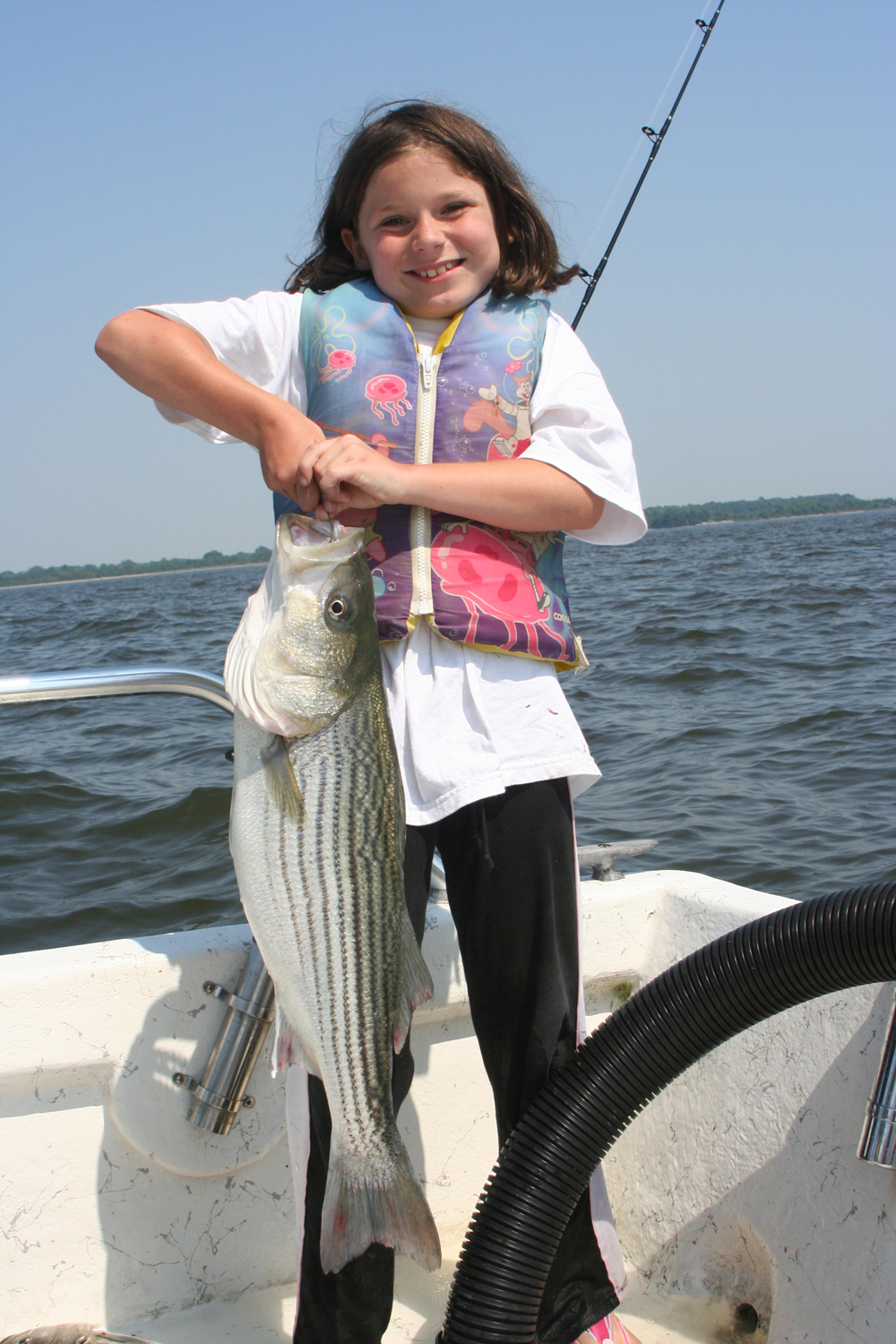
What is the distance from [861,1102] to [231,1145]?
5.20 ft

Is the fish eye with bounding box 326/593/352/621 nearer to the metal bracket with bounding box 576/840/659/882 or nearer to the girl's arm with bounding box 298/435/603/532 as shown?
the girl's arm with bounding box 298/435/603/532

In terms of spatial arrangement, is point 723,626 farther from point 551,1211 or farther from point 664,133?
point 551,1211

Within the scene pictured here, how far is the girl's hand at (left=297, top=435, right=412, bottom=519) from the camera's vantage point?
1.87m

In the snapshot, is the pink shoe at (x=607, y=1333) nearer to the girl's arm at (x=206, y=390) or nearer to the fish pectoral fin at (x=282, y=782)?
the fish pectoral fin at (x=282, y=782)

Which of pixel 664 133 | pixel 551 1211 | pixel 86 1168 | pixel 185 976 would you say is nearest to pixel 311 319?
pixel 185 976

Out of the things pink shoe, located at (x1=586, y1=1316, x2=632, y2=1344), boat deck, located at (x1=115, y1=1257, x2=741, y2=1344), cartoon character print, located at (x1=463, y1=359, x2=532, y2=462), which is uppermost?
cartoon character print, located at (x1=463, y1=359, x2=532, y2=462)

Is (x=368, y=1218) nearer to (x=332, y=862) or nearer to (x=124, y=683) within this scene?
(x=332, y=862)

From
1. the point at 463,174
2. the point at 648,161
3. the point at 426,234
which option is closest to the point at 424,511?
the point at 426,234

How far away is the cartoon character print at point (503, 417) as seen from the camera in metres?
2.26

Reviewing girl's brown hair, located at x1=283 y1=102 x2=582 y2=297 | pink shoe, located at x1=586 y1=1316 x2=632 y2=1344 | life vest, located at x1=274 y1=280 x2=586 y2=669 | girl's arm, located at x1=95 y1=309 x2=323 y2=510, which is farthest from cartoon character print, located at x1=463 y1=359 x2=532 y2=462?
pink shoe, located at x1=586 y1=1316 x2=632 y2=1344

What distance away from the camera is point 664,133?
4906 millimetres

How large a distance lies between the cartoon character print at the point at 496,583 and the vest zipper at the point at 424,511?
0.03 meters

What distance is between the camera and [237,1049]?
2.46m

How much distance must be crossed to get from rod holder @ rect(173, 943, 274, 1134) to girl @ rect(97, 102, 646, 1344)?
1.42ft
